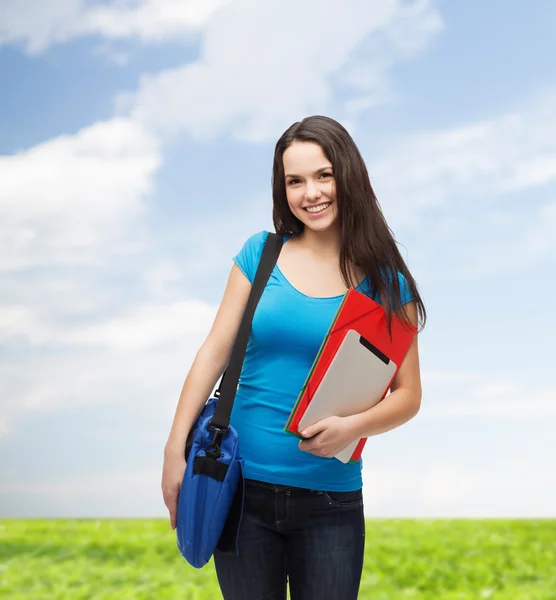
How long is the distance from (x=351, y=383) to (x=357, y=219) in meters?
0.34

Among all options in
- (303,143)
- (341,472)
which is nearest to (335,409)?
(341,472)

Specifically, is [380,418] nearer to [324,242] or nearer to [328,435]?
[328,435]

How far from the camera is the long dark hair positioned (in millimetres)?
1506

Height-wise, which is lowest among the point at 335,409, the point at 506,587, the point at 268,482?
the point at 506,587

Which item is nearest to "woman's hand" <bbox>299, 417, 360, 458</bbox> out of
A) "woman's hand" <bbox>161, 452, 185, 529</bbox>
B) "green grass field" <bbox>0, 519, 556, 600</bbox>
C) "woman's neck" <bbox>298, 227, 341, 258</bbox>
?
"woman's hand" <bbox>161, 452, 185, 529</bbox>

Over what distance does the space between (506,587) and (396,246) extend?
297 centimetres

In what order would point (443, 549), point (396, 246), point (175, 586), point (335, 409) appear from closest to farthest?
point (335, 409) → point (396, 246) → point (175, 586) → point (443, 549)

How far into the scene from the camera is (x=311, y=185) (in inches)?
59.2

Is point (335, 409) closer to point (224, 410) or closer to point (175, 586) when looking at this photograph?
point (224, 410)

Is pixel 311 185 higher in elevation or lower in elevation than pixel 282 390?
higher

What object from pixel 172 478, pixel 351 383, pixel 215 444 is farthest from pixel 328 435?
pixel 172 478

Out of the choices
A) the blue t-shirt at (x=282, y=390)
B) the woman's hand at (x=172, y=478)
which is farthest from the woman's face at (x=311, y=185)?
the woman's hand at (x=172, y=478)

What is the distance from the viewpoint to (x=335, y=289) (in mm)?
1526

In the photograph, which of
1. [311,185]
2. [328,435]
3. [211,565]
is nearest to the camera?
[328,435]
